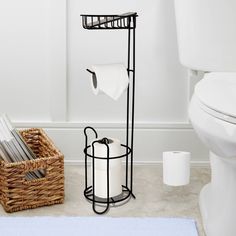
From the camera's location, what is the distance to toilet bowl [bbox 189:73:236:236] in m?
1.34

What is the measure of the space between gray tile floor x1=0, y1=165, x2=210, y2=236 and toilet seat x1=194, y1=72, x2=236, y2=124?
0.48 metres

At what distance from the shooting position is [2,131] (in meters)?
1.90

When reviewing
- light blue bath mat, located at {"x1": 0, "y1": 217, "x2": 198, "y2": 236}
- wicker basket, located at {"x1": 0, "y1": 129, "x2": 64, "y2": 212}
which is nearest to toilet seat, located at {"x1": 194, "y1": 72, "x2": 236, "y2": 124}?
light blue bath mat, located at {"x1": 0, "y1": 217, "x2": 198, "y2": 236}

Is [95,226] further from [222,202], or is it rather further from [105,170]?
[222,202]

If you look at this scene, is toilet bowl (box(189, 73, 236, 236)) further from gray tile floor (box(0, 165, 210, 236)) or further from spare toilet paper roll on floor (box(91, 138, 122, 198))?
spare toilet paper roll on floor (box(91, 138, 122, 198))

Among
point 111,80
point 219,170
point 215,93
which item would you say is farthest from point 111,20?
point 219,170

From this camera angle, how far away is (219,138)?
1.35 meters

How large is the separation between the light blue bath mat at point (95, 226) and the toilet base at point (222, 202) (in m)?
0.08

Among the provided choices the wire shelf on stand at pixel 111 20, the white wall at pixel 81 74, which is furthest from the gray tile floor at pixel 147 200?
the wire shelf on stand at pixel 111 20

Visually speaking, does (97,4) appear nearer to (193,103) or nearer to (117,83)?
(117,83)

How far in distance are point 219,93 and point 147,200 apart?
0.61 m

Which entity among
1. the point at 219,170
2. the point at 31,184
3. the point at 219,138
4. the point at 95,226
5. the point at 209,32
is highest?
the point at 209,32

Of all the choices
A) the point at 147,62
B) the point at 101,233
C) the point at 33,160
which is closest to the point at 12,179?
the point at 33,160

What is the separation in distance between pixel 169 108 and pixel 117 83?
0.55m
